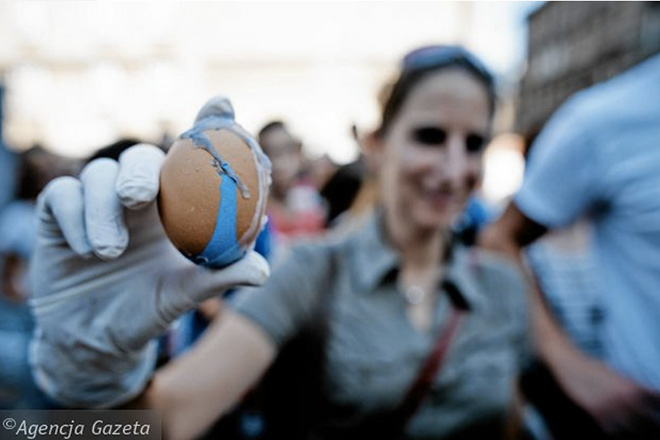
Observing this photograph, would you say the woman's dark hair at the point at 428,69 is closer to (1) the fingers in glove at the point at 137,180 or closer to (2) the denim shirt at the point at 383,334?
(2) the denim shirt at the point at 383,334

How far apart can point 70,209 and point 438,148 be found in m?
0.89

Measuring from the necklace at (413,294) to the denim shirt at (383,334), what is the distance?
0.08ft

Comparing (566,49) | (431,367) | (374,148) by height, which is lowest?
(566,49)

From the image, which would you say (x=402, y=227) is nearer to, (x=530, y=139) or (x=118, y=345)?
(x=118, y=345)

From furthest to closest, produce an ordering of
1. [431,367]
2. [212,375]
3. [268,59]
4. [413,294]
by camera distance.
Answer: [268,59]
[413,294]
[431,367]
[212,375]

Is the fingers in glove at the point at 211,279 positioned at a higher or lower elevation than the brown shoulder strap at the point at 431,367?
higher

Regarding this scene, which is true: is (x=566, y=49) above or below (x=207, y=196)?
below

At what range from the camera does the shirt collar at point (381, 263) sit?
1.31 metres

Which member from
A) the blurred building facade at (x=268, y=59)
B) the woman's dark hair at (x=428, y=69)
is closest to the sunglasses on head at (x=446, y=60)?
the woman's dark hair at (x=428, y=69)

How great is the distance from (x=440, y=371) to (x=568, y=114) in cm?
70

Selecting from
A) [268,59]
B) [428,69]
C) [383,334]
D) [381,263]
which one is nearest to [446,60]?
[428,69]

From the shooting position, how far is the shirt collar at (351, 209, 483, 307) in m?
1.31

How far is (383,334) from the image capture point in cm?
126

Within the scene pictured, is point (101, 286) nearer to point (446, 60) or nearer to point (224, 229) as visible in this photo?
point (224, 229)
